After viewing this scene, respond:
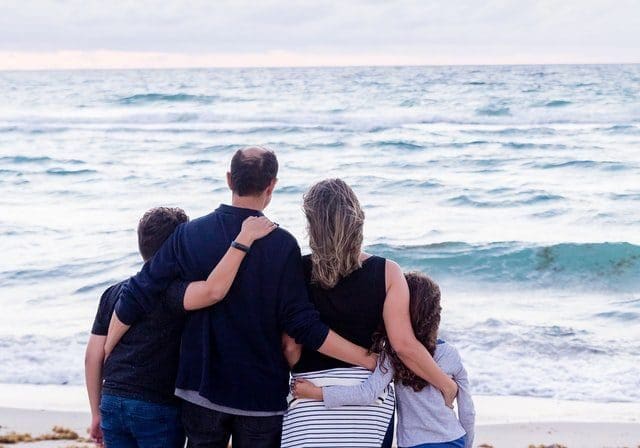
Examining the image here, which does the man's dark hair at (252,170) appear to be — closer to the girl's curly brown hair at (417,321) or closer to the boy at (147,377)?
the boy at (147,377)

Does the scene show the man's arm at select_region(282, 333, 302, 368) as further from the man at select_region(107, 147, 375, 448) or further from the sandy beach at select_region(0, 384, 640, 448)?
the sandy beach at select_region(0, 384, 640, 448)

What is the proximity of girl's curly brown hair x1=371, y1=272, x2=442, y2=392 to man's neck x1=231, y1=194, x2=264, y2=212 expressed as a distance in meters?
0.59

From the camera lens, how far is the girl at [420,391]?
293 cm

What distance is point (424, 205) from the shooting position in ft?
55.0

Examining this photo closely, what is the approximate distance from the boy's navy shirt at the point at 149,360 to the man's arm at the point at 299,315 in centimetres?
41

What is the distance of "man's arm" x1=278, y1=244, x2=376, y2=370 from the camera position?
282 centimetres

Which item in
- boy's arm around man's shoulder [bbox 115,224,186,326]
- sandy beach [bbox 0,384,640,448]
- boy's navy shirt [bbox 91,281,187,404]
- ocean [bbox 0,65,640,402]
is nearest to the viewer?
boy's arm around man's shoulder [bbox 115,224,186,326]

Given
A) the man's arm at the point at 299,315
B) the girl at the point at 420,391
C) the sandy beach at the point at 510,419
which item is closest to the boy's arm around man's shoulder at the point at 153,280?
the man's arm at the point at 299,315

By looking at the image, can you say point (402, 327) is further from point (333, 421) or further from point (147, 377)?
point (147, 377)

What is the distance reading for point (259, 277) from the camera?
2.83 meters

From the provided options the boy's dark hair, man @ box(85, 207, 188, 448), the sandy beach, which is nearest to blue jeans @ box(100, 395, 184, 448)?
man @ box(85, 207, 188, 448)

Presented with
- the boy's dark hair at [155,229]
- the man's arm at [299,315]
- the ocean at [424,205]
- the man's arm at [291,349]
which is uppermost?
the boy's dark hair at [155,229]

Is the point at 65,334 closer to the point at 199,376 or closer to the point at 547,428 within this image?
the point at 547,428

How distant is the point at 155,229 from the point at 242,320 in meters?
0.49
